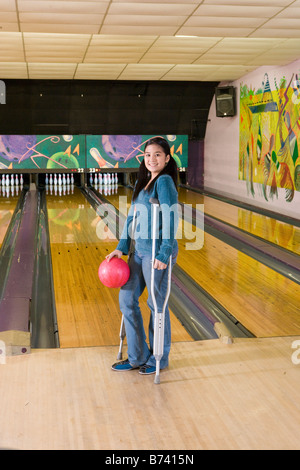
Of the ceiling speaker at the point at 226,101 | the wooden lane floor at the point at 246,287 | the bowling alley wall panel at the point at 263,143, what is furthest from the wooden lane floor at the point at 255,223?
the ceiling speaker at the point at 226,101

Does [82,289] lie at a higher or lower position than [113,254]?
lower

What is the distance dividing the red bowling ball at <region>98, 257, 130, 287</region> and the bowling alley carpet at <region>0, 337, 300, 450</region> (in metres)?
0.49

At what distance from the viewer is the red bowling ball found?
2.74 metres

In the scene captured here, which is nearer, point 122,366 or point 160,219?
point 160,219

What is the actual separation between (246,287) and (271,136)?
16.7 feet

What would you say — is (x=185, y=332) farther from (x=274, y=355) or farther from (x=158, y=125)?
(x=158, y=125)

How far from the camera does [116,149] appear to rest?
485 inches

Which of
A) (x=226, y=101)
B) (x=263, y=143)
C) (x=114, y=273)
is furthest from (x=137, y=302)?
(x=226, y=101)

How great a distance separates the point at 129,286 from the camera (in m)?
2.83

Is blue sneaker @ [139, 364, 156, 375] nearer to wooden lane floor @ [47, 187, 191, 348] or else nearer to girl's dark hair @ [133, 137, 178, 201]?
wooden lane floor @ [47, 187, 191, 348]

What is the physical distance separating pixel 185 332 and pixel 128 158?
916 centimetres

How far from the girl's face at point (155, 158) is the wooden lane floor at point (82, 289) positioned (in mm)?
1131

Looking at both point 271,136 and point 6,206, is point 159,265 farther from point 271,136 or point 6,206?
point 6,206

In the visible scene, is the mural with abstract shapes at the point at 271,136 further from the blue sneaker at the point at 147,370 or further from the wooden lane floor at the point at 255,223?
the blue sneaker at the point at 147,370
